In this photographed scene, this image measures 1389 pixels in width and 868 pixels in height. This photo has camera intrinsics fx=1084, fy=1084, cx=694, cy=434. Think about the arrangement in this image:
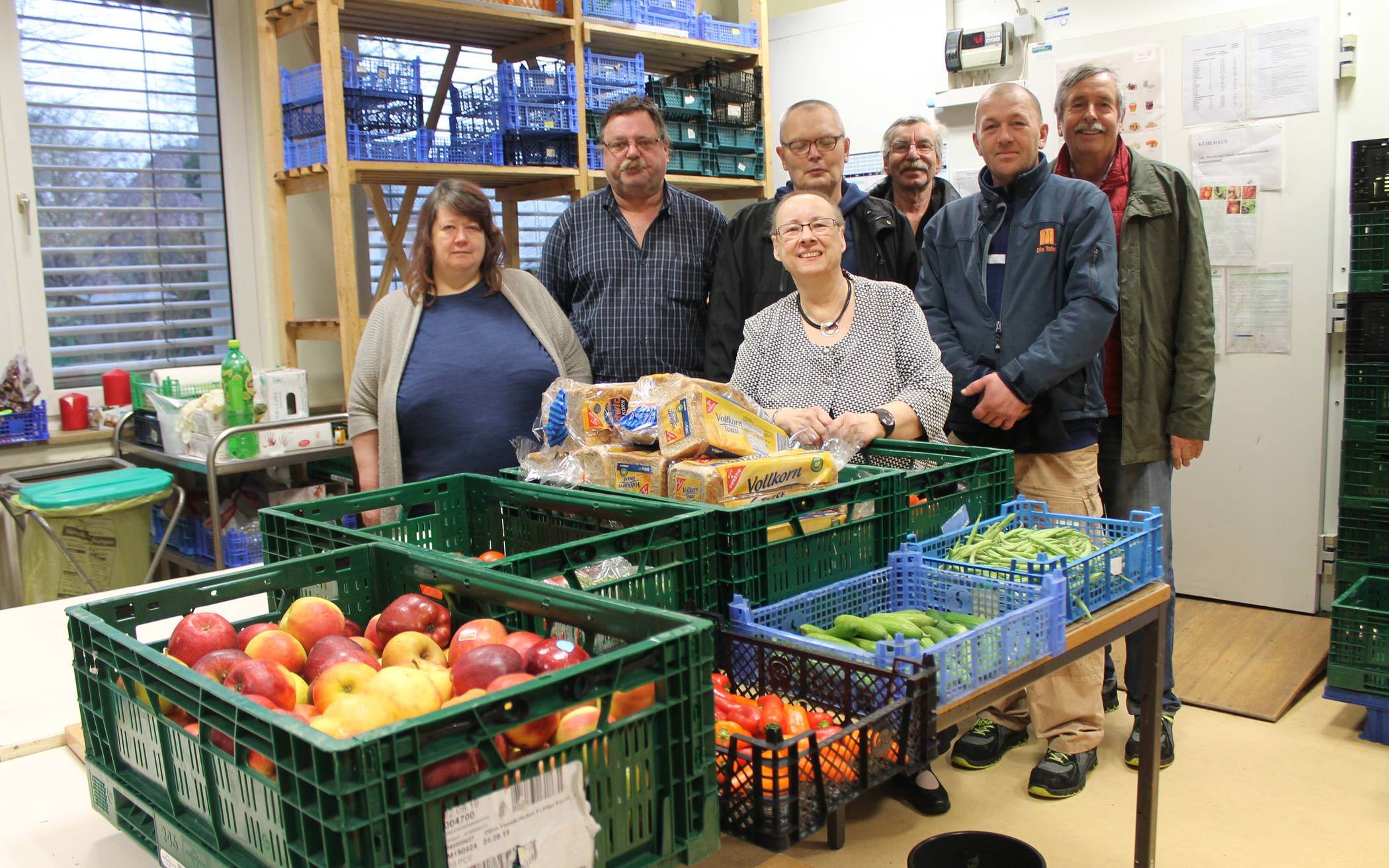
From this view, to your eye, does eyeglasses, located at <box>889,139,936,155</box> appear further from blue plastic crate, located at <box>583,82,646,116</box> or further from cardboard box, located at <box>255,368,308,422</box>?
cardboard box, located at <box>255,368,308,422</box>

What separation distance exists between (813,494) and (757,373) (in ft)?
3.02

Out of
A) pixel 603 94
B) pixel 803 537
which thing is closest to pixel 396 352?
pixel 803 537

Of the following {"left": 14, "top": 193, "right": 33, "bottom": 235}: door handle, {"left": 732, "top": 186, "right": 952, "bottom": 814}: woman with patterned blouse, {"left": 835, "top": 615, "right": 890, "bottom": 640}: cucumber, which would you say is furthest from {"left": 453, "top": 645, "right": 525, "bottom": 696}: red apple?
{"left": 14, "top": 193, "right": 33, "bottom": 235}: door handle

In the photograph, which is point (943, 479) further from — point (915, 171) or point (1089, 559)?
point (915, 171)

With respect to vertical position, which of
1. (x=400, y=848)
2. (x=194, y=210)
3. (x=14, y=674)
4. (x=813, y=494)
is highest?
(x=194, y=210)

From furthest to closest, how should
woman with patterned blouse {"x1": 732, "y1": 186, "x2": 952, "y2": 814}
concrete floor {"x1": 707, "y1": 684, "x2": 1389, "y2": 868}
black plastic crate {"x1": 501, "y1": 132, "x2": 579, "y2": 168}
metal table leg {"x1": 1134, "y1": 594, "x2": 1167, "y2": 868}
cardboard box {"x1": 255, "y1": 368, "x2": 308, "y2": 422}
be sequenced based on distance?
black plastic crate {"x1": 501, "y1": 132, "x2": 579, "y2": 168}
cardboard box {"x1": 255, "y1": 368, "x2": 308, "y2": 422}
concrete floor {"x1": 707, "y1": 684, "x2": 1389, "y2": 868}
woman with patterned blouse {"x1": 732, "y1": 186, "x2": 952, "y2": 814}
metal table leg {"x1": 1134, "y1": 594, "x2": 1167, "y2": 868}

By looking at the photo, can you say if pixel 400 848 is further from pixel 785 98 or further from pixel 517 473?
pixel 785 98

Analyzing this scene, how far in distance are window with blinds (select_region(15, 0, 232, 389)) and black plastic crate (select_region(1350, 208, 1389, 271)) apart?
4304 mm

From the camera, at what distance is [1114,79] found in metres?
3.02

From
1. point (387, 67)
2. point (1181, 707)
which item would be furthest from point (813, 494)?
point (387, 67)

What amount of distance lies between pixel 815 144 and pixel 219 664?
7.45 ft

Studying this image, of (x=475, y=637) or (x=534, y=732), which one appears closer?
(x=534, y=732)

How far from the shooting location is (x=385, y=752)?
836 millimetres

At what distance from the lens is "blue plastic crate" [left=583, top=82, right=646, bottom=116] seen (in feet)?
14.9
